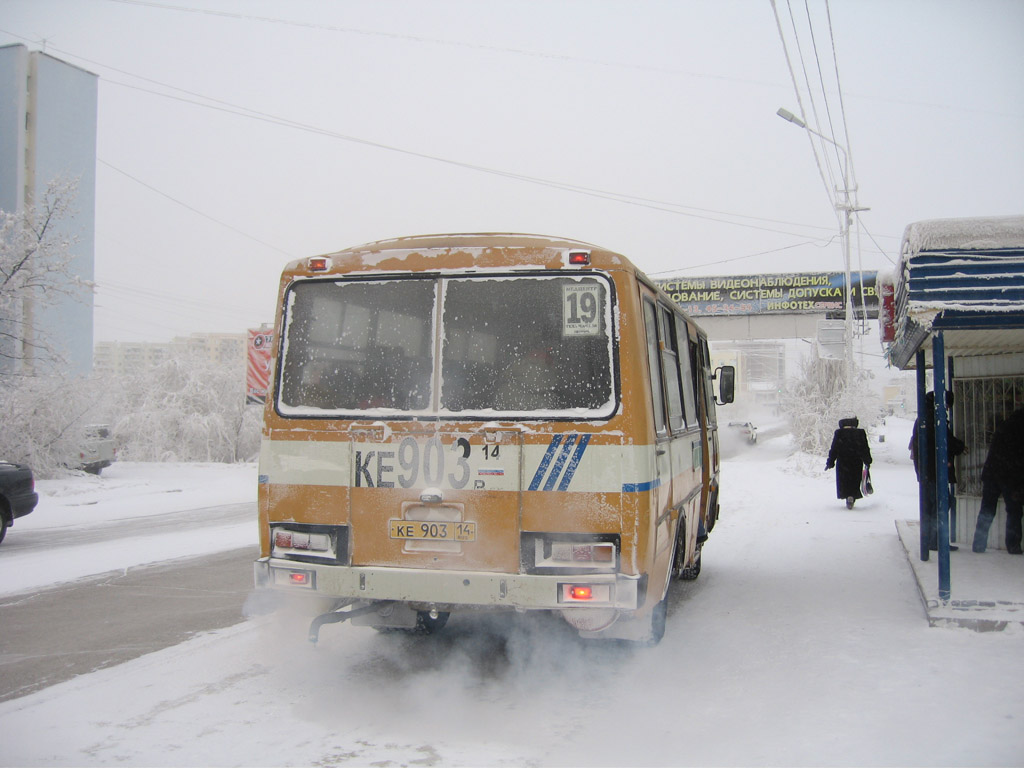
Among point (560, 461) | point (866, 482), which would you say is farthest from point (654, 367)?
point (866, 482)

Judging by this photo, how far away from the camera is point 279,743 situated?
448 cm

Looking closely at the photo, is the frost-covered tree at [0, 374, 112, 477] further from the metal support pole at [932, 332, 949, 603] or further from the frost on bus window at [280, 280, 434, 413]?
the metal support pole at [932, 332, 949, 603]

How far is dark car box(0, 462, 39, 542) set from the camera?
11836mm

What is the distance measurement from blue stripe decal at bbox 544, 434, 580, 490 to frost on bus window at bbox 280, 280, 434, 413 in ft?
3.02

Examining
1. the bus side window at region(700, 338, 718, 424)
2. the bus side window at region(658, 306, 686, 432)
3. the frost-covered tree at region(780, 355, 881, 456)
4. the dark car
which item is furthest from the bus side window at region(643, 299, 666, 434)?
the frost-covered tree at region(780, 355, 881, 456)

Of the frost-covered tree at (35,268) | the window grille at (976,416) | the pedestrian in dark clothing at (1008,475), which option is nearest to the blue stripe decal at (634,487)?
the pedestrian in dark clothing at (1008,475)

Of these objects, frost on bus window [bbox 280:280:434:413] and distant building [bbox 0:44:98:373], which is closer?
frost on bus window [bbox 280:280:434:413]

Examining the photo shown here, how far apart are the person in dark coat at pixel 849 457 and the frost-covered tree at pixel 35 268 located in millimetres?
18509

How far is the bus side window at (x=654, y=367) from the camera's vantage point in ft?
17.9

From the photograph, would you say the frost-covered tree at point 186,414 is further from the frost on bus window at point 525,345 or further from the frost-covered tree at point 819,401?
the frost on bus window at point 525,345

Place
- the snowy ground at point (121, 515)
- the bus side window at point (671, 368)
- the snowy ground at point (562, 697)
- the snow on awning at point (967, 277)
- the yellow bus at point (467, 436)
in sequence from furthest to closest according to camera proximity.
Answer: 1. the snowy ground at point (121, 515)
2. the snow on awning at point (967, 277)
3. the bus side window at point (671, 368)
4. the yellow bus at point (467, 436)
5. the snowy ground at point (562, 697)

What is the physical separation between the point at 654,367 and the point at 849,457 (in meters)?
10.8

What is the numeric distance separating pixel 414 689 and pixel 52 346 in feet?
66.4

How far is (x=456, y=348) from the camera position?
5.29 m
